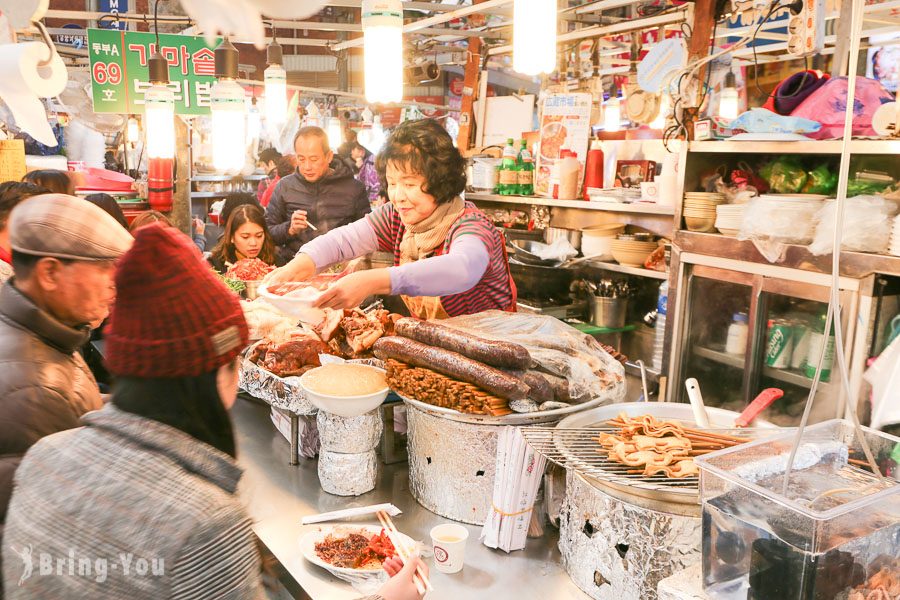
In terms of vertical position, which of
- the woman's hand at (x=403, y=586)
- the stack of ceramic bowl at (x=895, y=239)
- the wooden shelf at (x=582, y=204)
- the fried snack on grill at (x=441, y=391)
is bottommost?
the woman's hand at (x=403, y=586)

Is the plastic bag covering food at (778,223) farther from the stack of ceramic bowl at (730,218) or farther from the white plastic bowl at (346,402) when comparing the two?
the white plastic bowl at (346,402)

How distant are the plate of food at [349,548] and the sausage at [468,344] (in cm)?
52

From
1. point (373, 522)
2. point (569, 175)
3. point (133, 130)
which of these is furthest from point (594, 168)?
point (133, 130)

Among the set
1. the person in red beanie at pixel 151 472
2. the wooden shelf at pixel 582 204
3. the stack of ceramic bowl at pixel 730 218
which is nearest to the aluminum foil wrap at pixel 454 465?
the person in red beanie at pixel 151 472

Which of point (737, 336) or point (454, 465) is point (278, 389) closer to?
point (454, 465)

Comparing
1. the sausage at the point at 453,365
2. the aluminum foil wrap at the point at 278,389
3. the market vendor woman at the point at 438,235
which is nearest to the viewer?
the sausage at the point at 453,365

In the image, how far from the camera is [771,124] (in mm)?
3453

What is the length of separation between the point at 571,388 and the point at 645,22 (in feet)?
12.4

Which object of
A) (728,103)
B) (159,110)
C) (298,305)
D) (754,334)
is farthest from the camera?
(728,103)

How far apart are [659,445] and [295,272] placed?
157cm

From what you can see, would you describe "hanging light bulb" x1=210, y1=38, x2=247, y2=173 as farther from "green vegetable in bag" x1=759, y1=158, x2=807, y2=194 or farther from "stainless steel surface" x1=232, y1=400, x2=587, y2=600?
"green vegetable in bag" x1=759, y1=158, x2=807, y2=194

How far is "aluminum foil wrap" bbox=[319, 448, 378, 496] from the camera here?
210 cm

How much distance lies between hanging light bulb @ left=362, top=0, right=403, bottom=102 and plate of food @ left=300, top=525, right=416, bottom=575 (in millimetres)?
1593

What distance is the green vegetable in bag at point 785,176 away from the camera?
3.62 metres
